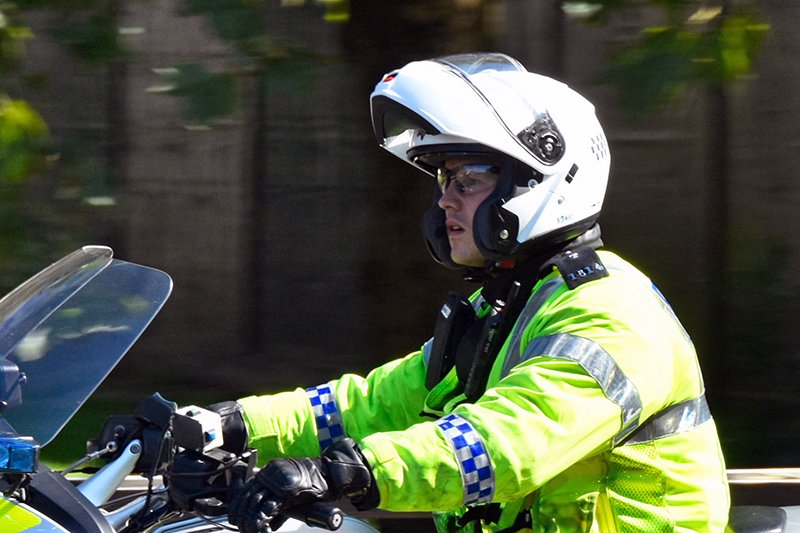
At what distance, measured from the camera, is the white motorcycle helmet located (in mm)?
2879

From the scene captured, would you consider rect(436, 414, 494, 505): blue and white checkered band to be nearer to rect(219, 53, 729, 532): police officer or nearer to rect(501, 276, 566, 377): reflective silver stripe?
rect(219, 53, 729, 532): police officer

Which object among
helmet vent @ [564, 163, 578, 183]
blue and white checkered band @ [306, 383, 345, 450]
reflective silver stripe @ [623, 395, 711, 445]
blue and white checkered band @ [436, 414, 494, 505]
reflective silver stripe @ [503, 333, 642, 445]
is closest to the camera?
blue and white checkered band @ [436, 414, 494, 505]

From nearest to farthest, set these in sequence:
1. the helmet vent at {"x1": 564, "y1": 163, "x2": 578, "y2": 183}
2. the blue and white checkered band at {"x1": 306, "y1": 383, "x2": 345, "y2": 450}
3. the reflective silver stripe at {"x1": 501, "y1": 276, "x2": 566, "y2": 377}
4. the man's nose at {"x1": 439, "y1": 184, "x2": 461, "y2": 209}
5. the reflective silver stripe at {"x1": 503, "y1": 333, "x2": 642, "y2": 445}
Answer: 1. the reflective silver stripe at {"x1": 503, "y1": 333, "x2": 642, "y2": 445}
2. the reflective silver stripe at {"x1": 501, "y1": 276, "x2": 566, "y2": 377}
3. the helmet vent at {"x1": 564, "y1": 163, "x2": 578, "y2": 183}
4. the man's nose at {"x1": 439, "y1": 184, "x2": 461, "y2": 209}
5. the blue and white checkered band at {"x1": 306, "y1": 383, "x2": 345, "y2": 450}

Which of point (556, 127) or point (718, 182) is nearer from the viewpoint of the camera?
point (556, 127)

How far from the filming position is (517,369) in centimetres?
259

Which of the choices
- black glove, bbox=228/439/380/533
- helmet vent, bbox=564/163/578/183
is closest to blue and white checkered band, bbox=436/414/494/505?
black glove, bbox=228/439/380/533

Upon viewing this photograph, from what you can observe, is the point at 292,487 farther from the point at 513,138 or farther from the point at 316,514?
the point at 513,138

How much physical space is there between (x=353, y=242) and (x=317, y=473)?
16.2 ft

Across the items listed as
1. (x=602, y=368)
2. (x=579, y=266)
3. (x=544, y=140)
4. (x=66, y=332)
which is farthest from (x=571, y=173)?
(x=66, y=332)

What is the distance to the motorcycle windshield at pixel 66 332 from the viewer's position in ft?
7.73

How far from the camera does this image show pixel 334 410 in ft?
10.7

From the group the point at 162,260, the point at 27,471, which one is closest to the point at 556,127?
the point at 27,471

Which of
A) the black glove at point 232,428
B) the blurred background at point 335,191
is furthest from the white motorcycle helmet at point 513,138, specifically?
the blurred background at point 335,191

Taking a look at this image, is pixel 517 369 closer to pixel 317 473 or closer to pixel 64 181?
pixel 317 473
